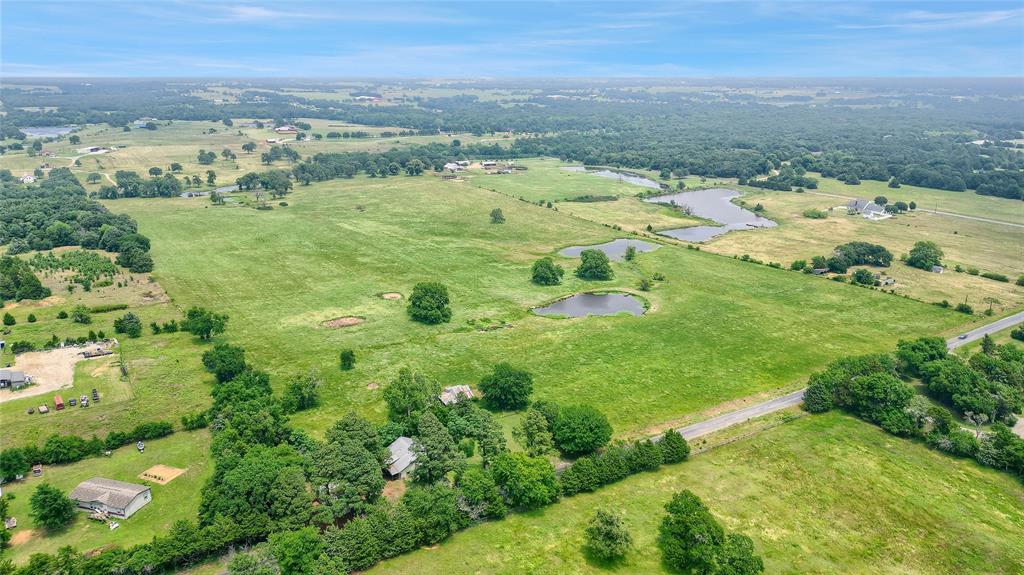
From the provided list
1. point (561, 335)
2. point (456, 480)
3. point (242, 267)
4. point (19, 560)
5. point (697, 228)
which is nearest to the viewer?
point (19, 560)

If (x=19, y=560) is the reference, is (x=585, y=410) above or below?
above

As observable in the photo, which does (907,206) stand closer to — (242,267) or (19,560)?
(242,267)

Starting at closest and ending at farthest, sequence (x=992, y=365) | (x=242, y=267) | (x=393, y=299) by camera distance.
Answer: (x=992, y=365)
(x=393, y=299)
(x=242, y=267)

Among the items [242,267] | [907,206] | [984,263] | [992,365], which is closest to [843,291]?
[992,365]

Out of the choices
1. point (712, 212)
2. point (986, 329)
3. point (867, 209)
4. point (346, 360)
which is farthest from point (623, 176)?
point (346, 360)

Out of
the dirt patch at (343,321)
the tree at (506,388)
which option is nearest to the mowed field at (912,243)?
the tree at (506,388)

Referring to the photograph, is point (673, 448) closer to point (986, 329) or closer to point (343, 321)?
point (343, 321)

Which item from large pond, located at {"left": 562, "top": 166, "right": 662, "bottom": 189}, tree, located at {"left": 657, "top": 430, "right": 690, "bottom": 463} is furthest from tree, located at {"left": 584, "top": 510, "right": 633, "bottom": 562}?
large pond, located at {"left": 562, "top": 166, "right": 662, "bottom": 189}
